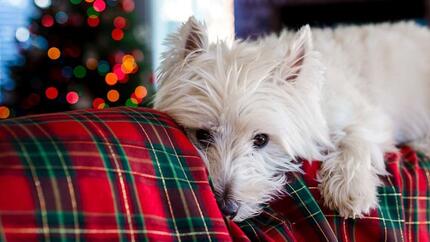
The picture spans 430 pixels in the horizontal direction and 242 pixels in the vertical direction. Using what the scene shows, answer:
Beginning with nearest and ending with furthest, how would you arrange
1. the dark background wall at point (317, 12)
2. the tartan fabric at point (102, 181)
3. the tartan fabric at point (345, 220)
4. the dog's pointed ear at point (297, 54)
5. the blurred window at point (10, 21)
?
the tartan fabric at point (102, 181), the tartan fabric at point (345, 220), the dog's pointed ear at point (297, 54), the blurred window at point (10, 21), the dark background wall at point (317, 12)

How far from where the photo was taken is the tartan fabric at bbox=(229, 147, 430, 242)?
1.14 metres

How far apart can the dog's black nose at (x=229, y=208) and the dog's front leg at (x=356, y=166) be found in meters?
0.25

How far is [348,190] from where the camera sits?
1321mm

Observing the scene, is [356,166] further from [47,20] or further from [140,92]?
[47,20]

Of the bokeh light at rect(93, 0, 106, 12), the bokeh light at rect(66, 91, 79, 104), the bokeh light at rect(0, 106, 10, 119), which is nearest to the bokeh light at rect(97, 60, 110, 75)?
the bokeh light at rect(66, 91, 79, 104)

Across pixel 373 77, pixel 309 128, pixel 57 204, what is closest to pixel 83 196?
pixel 57 204

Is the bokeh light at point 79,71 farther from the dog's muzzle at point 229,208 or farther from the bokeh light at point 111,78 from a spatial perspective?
the dog's muzzle at point 229,208

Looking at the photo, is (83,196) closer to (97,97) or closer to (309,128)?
(309,128)

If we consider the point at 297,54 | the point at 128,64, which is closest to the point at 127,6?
the point at 128,64

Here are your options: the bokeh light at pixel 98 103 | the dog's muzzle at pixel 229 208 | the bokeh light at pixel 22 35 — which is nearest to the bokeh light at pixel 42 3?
the bokeh light at pixel 22 35

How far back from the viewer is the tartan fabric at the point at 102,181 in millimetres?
807

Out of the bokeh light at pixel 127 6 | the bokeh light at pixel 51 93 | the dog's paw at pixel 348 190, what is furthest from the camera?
the bokeh light at pixel 127 6

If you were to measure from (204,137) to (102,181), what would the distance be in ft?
1.52

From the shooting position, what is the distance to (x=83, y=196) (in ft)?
2.82
